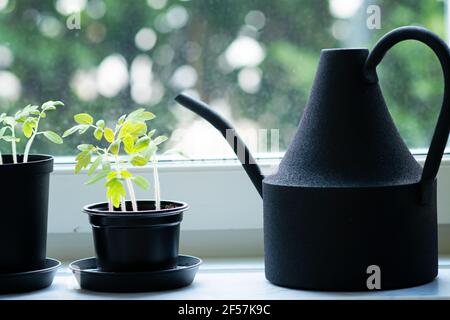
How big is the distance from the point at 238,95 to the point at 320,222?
0.38 meters

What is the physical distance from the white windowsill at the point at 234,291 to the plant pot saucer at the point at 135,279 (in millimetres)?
10

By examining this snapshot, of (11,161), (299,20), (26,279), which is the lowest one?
(26,279)

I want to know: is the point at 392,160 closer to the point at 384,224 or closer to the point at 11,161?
the point at 384,224

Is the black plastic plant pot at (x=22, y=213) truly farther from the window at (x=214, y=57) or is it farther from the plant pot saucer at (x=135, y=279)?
the window at (x=214, y=57)

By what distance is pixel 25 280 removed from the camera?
1.01 m

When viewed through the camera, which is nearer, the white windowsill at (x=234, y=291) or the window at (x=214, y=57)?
the white windowsill at (x=234, y=291)

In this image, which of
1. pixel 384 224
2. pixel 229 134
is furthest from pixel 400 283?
pixel 229 134

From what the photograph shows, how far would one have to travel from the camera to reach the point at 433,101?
49.6 inches

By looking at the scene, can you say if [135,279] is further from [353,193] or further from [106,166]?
[353,193]

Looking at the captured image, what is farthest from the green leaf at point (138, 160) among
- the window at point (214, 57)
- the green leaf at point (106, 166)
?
the window at point (214, 57)

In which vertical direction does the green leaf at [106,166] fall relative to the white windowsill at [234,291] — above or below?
above

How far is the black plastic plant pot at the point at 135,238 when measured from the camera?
0.99 metres

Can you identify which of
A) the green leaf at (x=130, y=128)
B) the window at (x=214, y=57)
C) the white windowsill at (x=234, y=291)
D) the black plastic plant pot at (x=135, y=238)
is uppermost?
the window at (x=214, y=57)

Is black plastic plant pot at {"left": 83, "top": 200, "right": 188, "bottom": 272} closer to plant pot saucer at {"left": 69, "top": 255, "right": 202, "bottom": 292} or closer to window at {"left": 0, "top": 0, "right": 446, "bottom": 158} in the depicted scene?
plant pot saucer at {"left": 69, "top": 255, "right": 202, "bottom": 292}
